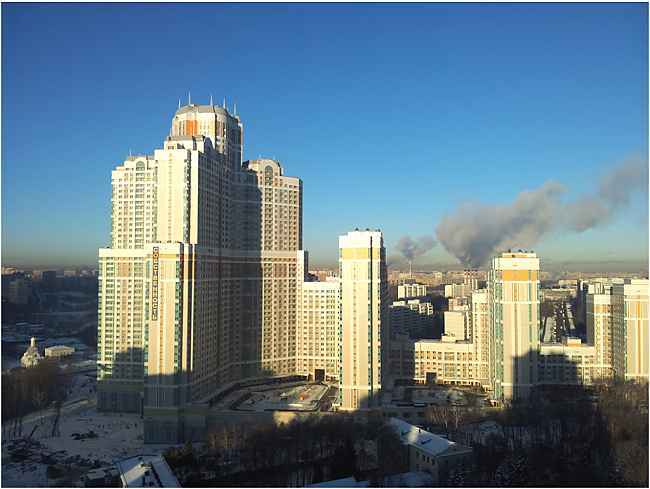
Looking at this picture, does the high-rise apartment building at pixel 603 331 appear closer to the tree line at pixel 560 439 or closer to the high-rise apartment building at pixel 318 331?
the tree line at pixel 560 439

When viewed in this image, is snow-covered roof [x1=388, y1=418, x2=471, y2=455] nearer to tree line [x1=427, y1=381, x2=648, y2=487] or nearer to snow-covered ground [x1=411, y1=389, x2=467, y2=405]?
tree line [x1=427, y1=381, x2=648, y2=487]

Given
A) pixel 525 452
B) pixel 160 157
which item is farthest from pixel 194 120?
pixel 525 452

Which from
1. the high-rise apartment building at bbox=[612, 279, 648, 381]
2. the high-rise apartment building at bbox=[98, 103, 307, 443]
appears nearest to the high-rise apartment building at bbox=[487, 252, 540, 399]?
the high-rise apartment building at bbox=[612, 279, 648, 381]

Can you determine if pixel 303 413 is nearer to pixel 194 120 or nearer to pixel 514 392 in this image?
pixel 514 392

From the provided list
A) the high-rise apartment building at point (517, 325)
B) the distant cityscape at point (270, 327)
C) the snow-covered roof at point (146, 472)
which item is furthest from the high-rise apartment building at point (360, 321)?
the snow-covered roof at point (146, 472)

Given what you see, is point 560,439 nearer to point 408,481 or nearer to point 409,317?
point 408,481

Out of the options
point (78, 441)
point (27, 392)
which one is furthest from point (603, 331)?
point (27, 392)
